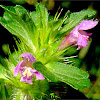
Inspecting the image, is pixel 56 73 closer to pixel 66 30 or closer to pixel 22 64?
pixel 22 64

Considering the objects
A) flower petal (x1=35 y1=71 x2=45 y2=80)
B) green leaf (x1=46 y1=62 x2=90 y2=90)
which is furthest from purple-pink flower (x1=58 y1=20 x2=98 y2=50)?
flower petal (x1=35 y1=71 x2=45 y2=80)

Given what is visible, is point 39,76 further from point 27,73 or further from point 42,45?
point 42,45

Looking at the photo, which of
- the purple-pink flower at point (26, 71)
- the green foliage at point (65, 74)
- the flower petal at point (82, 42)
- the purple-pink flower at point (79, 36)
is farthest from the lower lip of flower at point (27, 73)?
the flower petal at point (82, 42)

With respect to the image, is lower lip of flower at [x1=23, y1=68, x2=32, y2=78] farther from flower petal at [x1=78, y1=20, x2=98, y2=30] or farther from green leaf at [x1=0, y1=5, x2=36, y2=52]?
flower petal at [x1=78, y1=20, x2=98, y2=30]

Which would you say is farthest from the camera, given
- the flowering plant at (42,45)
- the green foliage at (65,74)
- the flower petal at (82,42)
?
the flower petal at (82,42)

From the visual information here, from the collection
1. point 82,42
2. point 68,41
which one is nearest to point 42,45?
point 68,41

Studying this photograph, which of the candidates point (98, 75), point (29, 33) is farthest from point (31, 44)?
point (98, 75)

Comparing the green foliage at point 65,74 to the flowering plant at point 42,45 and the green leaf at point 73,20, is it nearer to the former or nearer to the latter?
the flowering plant at point 42,45
